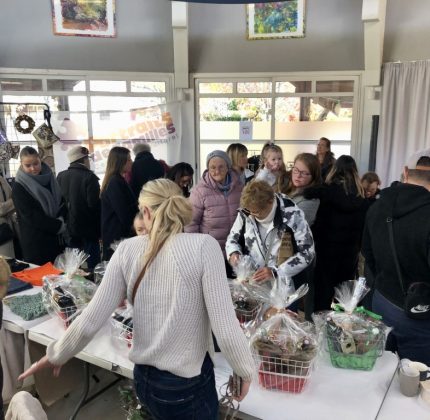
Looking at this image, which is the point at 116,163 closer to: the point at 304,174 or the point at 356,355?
the point at 304,174

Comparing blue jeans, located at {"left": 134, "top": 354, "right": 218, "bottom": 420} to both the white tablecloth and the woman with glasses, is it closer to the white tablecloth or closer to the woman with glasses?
the white tablecloth

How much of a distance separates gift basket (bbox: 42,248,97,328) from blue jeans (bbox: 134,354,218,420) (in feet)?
2.52

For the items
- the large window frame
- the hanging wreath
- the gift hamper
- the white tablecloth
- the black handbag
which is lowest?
the white tablecloth

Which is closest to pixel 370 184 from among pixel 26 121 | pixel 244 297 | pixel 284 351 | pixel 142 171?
pixel 142 171

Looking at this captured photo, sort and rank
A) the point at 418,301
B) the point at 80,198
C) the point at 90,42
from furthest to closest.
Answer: the point at 90,42 < the point at 80,198 < the point at 418,301

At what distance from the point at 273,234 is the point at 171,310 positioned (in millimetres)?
1103

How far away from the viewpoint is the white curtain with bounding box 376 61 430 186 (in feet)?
17.6

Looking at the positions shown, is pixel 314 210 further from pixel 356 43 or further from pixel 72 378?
pixel 356 43

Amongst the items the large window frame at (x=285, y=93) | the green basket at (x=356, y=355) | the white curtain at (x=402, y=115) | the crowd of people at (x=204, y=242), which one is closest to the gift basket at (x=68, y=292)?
the crowd of people at (x=204, y=242)

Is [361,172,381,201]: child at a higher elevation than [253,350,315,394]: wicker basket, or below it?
higher

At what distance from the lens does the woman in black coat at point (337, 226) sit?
2721mm

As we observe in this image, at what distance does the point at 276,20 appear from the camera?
576cm

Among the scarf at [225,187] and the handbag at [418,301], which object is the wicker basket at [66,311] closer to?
the scarf at [225,187]

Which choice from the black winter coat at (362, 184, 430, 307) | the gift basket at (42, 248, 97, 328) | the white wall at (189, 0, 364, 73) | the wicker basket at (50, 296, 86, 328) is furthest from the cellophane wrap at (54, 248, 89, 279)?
the white wall at (189, 0, 364, 73)
